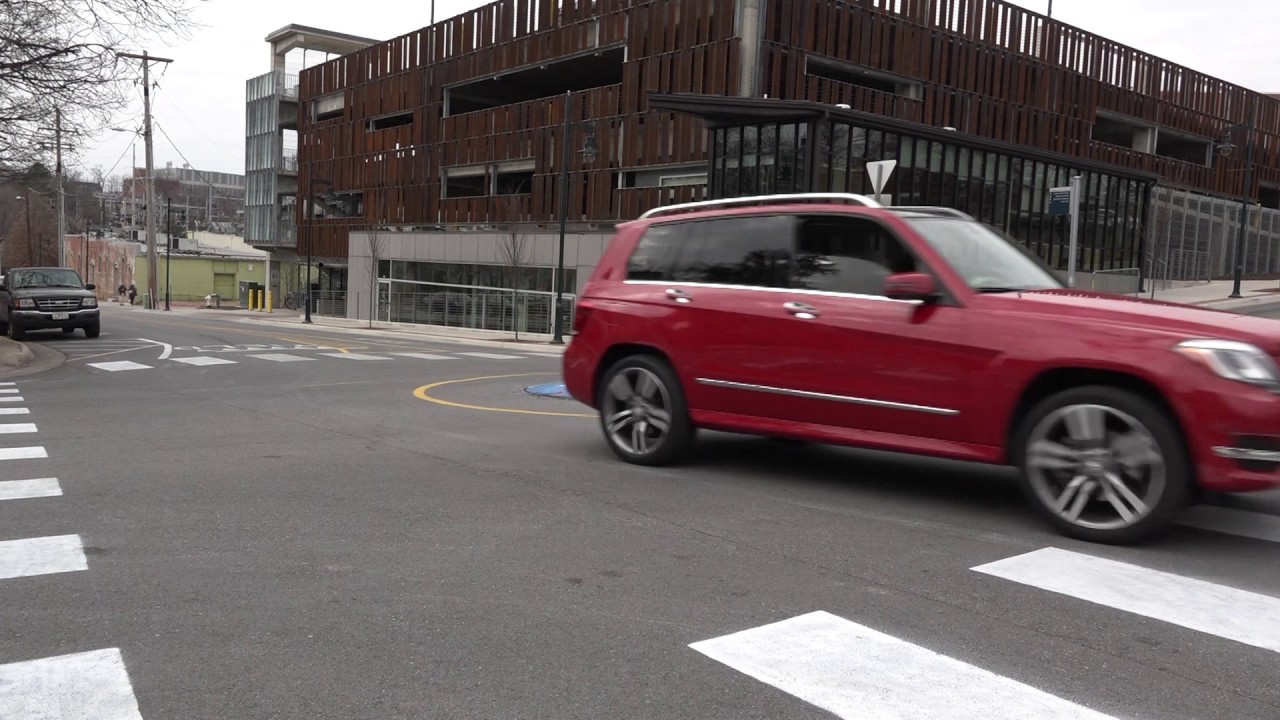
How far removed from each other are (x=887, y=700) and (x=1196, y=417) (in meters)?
2.69

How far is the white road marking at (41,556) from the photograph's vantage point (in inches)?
184

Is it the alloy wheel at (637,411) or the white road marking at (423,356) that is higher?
the alloy wheel at (637,411)

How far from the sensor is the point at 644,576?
4.63 meters

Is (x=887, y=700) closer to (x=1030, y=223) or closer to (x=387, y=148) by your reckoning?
(x=1030, y=223)

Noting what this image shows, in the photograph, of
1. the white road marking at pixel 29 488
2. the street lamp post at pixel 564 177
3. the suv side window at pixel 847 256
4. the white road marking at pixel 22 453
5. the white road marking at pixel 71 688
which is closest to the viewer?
the white road marking at pixel 71 688

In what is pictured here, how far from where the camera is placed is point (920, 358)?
5.85m

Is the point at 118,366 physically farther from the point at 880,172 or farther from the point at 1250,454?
the point at 1250,454

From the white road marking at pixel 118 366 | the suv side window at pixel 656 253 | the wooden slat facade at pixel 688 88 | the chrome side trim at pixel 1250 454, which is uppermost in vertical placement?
the wooden slat facade at pixel 688 88

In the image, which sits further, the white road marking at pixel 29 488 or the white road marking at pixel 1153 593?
the white road marking at pixel 29 488

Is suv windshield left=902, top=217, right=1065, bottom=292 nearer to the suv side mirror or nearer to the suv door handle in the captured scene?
the suv side mirror

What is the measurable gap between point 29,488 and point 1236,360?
7268 millimetres

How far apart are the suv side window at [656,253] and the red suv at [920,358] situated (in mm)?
16

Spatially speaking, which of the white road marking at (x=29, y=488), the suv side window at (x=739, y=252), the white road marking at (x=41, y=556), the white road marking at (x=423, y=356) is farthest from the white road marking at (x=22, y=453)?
the white road marking at (x=423, y=356)

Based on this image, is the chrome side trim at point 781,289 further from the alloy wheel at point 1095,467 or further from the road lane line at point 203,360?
the road lane line at point 203,360
